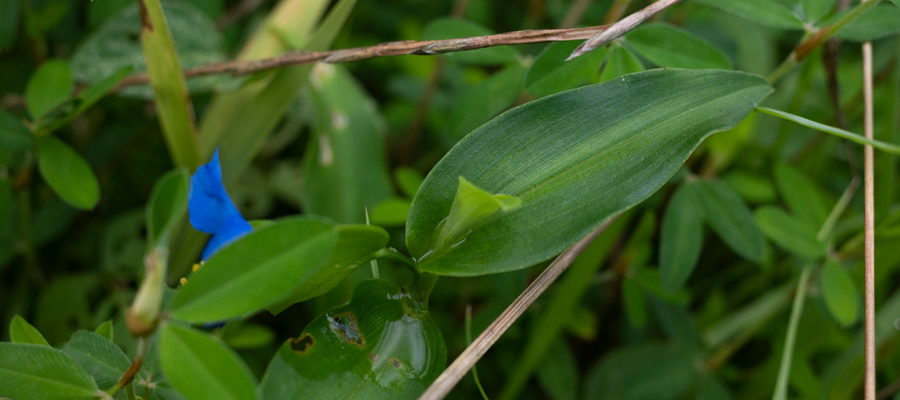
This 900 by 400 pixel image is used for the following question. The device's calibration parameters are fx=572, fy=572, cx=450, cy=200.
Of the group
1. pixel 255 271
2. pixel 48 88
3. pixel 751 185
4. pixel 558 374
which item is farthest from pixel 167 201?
pixel 751 185

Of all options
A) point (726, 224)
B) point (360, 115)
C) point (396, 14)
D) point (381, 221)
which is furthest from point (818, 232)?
point (396, 14)

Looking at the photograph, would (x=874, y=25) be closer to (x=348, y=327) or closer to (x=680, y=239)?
(x=680, y=239)

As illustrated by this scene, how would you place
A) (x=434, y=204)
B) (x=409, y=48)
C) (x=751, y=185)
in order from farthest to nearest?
(x=751, y=185)
(x=409, y=48)
(x=434, y=204)

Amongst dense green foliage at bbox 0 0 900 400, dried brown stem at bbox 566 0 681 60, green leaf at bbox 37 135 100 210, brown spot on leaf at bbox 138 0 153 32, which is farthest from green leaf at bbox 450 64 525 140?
green leaf at bbox 37 135 100 210

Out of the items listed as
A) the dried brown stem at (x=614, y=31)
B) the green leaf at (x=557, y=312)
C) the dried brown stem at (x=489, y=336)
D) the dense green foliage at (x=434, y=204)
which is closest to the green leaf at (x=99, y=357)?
the dense green foliage at (x=434, y=204)

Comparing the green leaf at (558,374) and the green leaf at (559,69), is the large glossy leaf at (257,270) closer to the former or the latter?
the green leaf at (559,69)

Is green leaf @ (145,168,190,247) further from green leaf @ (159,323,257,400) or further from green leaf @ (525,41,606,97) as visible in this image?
green leaf @ (525,41,606,97)

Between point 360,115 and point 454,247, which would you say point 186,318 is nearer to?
point 454,247
